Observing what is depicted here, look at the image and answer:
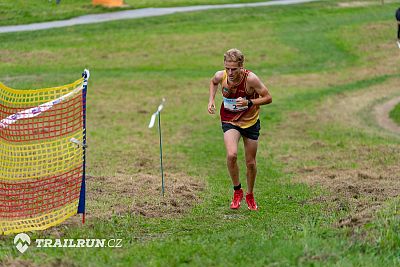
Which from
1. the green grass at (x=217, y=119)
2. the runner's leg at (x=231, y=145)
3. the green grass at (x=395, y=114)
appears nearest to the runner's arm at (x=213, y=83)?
the runner's leg at (x=231, y=145)

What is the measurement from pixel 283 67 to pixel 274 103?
8120 mm

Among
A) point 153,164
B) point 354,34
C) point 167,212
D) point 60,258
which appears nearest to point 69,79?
point 153,164

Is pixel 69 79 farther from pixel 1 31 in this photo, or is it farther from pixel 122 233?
pixel 122 233

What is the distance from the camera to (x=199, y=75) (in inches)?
1275

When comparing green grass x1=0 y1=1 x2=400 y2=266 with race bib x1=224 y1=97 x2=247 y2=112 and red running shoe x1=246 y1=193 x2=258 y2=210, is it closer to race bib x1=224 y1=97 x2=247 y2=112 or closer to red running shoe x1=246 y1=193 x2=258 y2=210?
red running shoe x1=246 y1=193 x2=258 y2=210

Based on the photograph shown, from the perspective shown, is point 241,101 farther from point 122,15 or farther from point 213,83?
point 122,15

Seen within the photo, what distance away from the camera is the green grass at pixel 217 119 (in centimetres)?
805

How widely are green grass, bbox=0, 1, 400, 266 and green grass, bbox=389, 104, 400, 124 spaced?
2240 millimetres

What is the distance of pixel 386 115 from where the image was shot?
25359 millimetres

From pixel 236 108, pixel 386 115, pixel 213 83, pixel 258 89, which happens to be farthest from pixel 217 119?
pixel 258 89

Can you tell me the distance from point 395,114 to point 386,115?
0.49 m

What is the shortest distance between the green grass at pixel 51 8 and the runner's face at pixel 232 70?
31.3 metres

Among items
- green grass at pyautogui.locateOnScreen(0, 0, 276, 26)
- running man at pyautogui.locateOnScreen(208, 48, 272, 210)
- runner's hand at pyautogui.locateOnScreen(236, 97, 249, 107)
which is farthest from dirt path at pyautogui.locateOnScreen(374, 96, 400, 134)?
green grass at pyautogui.locateOnScreen(0, 0, 276, 26)

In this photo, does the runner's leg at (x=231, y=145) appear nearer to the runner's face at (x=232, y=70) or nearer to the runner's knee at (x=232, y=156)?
the runner's knee at (x=232, y=156)
